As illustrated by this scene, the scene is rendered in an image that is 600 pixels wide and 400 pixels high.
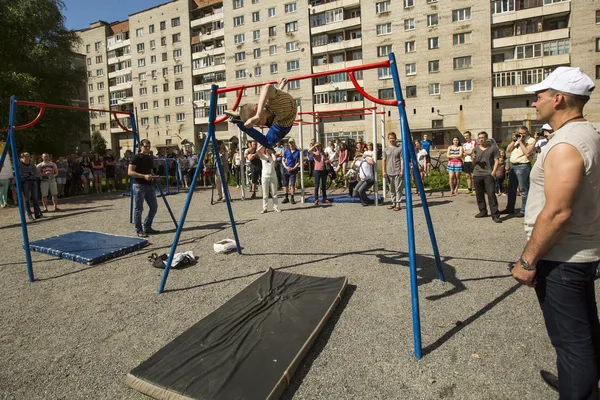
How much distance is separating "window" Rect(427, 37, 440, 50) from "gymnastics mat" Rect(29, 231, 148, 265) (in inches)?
1591

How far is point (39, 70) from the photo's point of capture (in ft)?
68.1

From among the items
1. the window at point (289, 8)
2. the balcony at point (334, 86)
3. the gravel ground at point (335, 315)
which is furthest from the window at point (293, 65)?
the gravel ground at point (335, 315)

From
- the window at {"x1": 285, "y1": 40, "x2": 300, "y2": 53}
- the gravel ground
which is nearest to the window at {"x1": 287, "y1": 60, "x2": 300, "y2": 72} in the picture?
the window at {"x1": 285, "y1": 40, "x2": 300, "y2": 53}

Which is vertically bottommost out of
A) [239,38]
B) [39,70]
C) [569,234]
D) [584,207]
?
[569,234]

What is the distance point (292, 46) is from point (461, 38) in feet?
62.9

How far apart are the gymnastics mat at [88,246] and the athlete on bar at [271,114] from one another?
3111 millimetres

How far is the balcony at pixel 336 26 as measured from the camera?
4245 cm

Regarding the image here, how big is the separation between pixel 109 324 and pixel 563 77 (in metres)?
4.29

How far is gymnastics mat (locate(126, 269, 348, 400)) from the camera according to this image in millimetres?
2641

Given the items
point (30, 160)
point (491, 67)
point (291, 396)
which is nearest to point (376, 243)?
point (291, 396)

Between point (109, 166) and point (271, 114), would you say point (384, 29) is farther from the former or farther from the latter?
point (271, 114)

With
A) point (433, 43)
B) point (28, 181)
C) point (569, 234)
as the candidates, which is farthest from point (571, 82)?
point (433, 43)

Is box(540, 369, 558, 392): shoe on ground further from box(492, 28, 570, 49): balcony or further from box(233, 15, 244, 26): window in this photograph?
box(233, 15, 244, 26): window

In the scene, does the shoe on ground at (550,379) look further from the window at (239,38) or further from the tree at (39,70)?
the window at (239,38)
